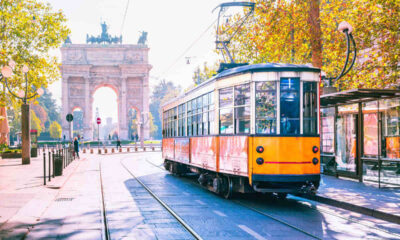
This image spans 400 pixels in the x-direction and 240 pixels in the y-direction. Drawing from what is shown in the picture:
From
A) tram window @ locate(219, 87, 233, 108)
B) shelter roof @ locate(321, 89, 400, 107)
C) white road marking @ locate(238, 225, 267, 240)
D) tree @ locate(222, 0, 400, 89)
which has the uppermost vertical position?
tree @ locate(222, 0, 400, 89)

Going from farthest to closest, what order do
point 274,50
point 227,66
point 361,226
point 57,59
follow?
point 57,59
point 274,50
point 227,66
point 361,226

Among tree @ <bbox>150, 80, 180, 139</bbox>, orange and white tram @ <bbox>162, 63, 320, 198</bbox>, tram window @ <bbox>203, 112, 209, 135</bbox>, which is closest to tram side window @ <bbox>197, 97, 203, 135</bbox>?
tram window @ <bbox>203, 112, 209, 135</bbox>

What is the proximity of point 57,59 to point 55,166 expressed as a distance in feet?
43.9

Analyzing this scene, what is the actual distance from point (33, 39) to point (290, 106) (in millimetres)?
22720

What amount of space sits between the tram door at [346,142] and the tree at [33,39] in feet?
61.6

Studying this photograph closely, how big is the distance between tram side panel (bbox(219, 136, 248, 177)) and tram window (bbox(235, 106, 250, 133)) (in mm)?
194

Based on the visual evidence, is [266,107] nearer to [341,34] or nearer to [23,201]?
[23,201]

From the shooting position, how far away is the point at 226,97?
38.4ft

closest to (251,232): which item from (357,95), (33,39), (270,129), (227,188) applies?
(270,129)

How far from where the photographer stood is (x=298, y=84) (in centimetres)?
1059

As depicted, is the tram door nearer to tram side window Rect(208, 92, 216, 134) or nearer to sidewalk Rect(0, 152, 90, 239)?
tram side window Rect(208, 92, 216, 134)

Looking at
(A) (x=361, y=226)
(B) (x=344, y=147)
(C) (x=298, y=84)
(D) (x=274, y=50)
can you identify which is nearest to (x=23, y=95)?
(D) (x=274, y=50)

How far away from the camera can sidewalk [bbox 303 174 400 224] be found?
9641 mm

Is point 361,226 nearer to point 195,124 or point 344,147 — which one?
point 195,124
